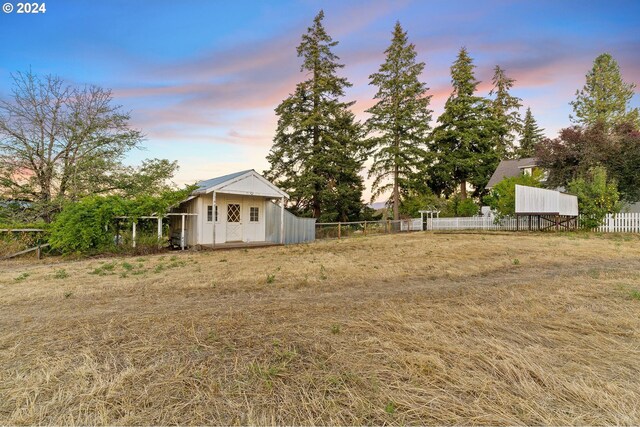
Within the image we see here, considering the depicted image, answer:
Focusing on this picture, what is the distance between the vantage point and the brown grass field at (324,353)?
196cm

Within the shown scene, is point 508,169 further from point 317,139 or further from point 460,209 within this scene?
point 317,139

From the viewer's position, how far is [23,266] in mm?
8711

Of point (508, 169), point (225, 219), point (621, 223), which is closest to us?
point (225, 219)

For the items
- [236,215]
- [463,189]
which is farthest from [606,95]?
[236,215]

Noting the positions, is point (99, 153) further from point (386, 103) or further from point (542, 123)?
point (542, 123)

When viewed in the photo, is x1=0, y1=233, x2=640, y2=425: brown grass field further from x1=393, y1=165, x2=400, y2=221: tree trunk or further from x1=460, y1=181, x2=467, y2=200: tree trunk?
x1=460, y1=181, x2=467, y2=200: tree trunk

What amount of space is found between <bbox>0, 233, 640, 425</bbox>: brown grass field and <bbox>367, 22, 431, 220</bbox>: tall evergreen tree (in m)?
20.9

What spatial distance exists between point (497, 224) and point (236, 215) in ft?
60.7

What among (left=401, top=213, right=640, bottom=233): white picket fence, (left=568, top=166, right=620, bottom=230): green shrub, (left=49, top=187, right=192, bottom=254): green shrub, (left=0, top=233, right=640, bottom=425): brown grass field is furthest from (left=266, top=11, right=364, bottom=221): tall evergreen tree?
(left=0, top=233, right=640, bottom=425): brown grass field

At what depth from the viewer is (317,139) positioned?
24219 mm

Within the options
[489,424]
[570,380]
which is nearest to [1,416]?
[489,424]

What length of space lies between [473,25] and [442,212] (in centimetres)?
1710

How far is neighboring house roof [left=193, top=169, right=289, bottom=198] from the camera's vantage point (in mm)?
13305

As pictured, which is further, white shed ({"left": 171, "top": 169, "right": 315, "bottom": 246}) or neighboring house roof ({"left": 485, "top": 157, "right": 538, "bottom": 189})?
neighboring house roof ({"left": 485, "top": 157, "right": 538, "bottom": 189})
